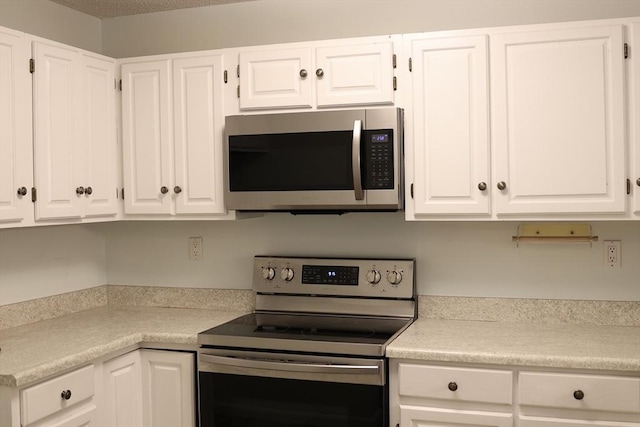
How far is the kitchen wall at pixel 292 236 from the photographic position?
292 centimetres

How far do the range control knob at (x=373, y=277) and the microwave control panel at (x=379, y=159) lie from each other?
1.56 ft

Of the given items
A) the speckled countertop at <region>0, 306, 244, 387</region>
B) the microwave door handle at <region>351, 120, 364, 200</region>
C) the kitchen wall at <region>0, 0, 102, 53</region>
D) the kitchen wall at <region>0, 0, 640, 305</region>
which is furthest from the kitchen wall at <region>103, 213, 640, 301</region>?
the kitchen wall at <region>0, 0, 102, 53</region>

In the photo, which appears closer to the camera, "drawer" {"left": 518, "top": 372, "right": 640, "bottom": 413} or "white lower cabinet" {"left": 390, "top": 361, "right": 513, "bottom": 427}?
"drawer" {"left": 518, "top": 372, "right": 640, "bottom": 413}

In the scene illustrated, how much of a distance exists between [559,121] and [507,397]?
1022 mm

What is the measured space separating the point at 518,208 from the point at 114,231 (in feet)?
6.78

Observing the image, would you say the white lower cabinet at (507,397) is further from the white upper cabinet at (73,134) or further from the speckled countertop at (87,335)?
the white upper cabinet at (73,134)

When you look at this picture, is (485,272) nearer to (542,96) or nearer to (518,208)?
(518,208)

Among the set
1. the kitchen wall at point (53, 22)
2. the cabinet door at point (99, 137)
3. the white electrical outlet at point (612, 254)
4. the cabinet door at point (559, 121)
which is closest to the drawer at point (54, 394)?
the cabinet door at point (99, 137)

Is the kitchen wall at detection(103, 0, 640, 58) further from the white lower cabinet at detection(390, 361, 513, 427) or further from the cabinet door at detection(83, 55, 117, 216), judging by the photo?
the white lower cabinet at detection(390, 361, 513, 427)

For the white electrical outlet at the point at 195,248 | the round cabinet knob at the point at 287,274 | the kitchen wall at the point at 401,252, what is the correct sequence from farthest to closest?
1. the white electrical outlet at the point at 195,248
2. the round cabinet knob at the point at 287,274
3. the kitchen wall at the point at 401,252

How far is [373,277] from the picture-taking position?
3.07 metres

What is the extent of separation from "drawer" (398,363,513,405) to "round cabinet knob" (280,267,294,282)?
833mm

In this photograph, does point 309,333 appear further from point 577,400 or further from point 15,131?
point 15,131

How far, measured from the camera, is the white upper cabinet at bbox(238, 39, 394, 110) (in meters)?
2.80
